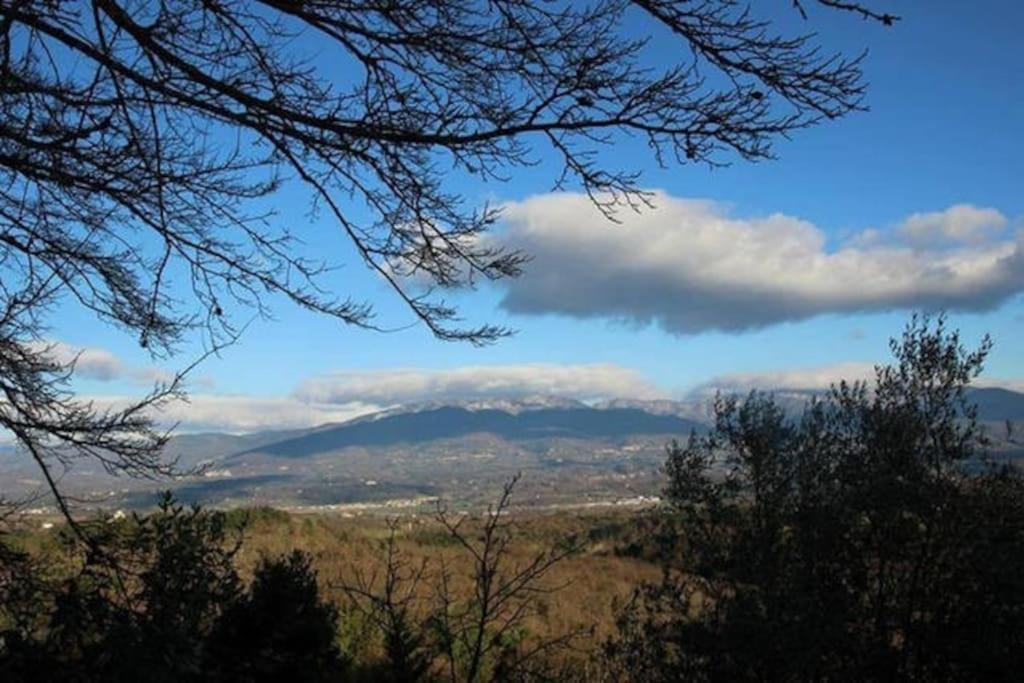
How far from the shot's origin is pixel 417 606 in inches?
487

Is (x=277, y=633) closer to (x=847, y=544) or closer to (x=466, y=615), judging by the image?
(x=466, y=615)

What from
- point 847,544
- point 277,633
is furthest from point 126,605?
point 847,544

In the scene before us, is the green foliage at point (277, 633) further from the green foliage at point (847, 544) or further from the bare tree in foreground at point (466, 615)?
the green foliage at point (847, 544)

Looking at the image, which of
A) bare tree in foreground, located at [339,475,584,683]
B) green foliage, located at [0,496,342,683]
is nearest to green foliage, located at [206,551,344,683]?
green foliage, located at [0,496,342,683]

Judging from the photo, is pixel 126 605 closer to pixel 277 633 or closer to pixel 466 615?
pixel 277 633

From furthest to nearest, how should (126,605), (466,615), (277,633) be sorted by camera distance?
(277,633) < (466,615) < (126,605)

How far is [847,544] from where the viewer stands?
22.0 feet

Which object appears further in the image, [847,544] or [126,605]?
[847,544]

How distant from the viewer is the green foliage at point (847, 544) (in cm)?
611

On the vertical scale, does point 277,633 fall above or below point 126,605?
below

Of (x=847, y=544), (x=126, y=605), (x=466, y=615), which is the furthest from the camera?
(x=847, y=544)

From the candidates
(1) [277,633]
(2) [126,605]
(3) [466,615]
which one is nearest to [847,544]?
(3) [466,615]

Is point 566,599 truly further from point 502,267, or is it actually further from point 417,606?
point 502,267

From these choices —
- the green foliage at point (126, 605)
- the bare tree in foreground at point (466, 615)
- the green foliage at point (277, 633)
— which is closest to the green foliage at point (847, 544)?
the bare tree in foreground at point (466, 615)
